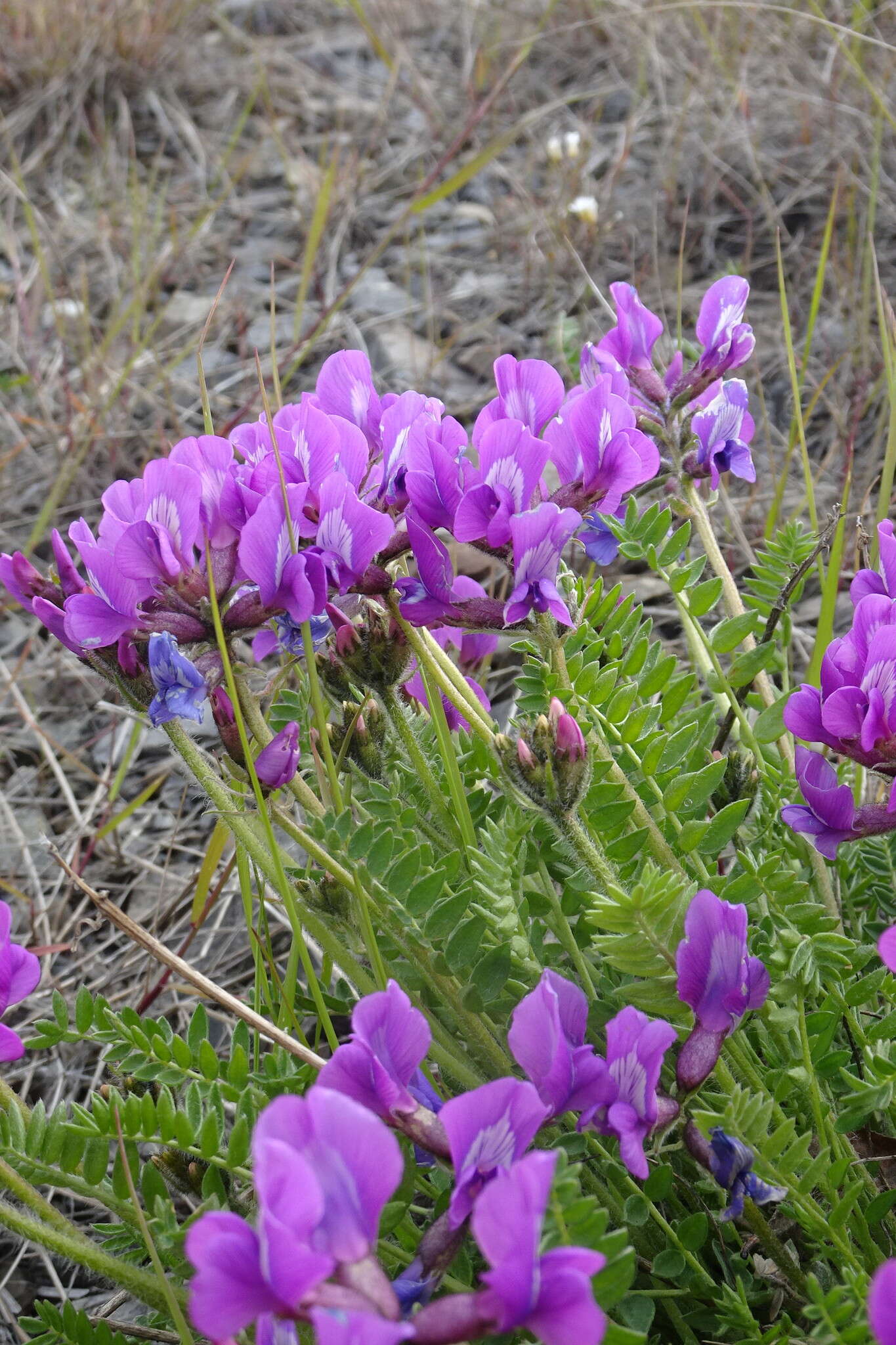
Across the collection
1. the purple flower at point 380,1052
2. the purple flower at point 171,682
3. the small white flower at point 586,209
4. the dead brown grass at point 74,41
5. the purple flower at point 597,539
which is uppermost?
the dead brown grass at point 74,41

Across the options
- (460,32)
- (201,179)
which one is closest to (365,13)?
(460,32)

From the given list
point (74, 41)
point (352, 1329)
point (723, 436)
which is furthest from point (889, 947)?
point (74, 41)

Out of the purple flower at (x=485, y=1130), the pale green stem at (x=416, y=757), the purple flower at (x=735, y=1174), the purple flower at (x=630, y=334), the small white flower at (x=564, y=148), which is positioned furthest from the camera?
the small white flower at (x=564, y=148)

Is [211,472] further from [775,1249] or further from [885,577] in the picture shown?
[775,1249]

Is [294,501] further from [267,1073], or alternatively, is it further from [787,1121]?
[787,1121]

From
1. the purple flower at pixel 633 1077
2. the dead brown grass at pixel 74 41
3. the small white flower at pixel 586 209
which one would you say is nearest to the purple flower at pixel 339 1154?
the purple flower at pixel 633 1077

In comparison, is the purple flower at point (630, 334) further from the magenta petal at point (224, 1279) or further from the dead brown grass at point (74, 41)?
the dead brown grass at point (74, 41)

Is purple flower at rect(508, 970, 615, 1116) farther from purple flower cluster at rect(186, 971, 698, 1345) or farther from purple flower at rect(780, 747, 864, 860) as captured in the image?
purple flower at rect(780, 747, 864, 860)

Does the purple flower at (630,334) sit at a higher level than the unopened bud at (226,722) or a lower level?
higher

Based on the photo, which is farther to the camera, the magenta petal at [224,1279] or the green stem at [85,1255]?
the green stem at [85,1255]
